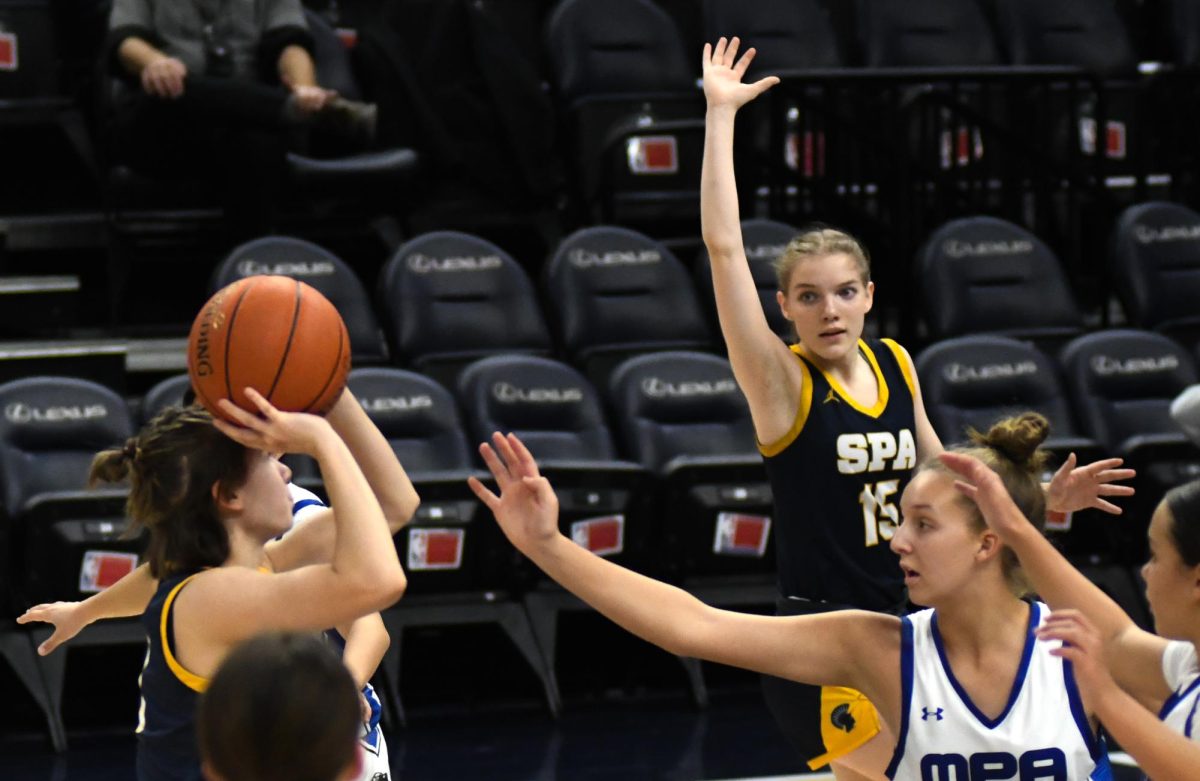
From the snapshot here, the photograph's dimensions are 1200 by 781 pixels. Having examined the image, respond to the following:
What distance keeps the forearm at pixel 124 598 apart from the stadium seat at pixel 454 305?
14.0 feet

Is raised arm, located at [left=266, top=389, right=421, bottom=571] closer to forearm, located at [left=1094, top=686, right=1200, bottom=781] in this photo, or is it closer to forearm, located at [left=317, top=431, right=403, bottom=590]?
forearm, located at [left=317, top=431, right=403, bottom=590]

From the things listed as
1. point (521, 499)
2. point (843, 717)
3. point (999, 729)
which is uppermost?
point (521, 499)

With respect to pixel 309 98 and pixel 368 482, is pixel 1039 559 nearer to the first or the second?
pixel 368 482

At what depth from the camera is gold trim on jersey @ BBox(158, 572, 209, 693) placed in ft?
9.46

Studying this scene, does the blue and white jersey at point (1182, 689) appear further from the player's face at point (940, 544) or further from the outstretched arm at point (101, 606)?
the outstretched arm at point (101, 606)

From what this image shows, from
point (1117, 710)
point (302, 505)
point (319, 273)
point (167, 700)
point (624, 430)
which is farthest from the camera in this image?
point (319, 273)

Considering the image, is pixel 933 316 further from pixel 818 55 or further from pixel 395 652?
pixel 395 652

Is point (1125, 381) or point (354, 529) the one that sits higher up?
point (354, 529)

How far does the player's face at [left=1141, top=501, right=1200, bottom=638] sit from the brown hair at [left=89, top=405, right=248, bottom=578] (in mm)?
1402

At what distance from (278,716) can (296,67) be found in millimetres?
6719

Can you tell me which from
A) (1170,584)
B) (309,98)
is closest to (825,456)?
(1170,584)

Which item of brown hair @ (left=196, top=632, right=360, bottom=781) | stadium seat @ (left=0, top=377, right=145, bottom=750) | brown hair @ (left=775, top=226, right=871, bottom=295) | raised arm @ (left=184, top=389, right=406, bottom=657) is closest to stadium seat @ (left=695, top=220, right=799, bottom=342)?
stadium seat @ (left=0, top=377, right=145, bottom=750)

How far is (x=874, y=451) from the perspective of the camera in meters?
4.32

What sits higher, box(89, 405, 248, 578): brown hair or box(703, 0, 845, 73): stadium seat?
box(703, 0, 845, 73): stadium seat
